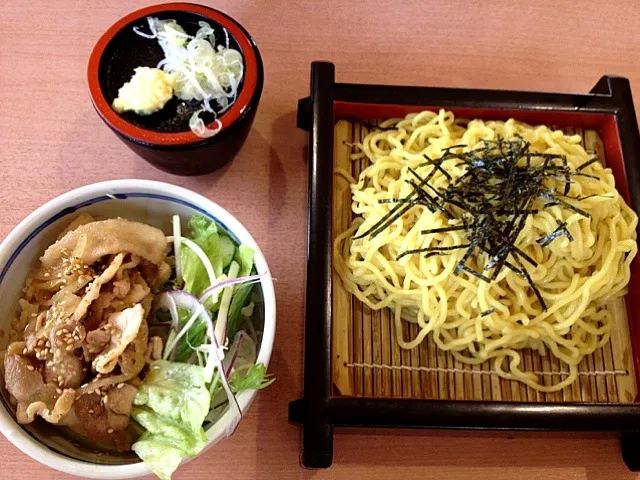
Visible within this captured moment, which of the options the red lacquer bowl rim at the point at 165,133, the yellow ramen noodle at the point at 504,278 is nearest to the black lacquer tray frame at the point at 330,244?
the yellow ramen noodle at the point at 504,278

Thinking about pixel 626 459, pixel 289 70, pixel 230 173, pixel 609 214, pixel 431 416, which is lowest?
pixel 626 459

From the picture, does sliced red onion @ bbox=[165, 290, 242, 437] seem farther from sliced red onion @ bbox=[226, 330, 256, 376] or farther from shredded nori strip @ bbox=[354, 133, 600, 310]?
shredded nori strip @ bbox=[354, 133, 600, 310]

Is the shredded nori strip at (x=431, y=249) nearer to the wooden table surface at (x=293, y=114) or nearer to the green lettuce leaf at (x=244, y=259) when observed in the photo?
the wooden table surface at (x=293, y=114)

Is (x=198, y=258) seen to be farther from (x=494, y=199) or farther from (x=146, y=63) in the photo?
(x=494, y=199)

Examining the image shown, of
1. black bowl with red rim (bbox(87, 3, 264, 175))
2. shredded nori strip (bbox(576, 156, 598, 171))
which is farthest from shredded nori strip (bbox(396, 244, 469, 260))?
black bowl with red rim (bbox(87, 3, 264, 175))

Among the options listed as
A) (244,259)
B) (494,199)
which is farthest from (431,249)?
(244,259)

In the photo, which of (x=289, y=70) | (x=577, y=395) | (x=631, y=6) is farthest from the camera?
(x=631, y=6)

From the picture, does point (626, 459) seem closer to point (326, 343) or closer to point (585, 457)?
point (585, 457)

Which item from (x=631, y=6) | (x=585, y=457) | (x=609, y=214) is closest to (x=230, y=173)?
(x=609, y=214)
